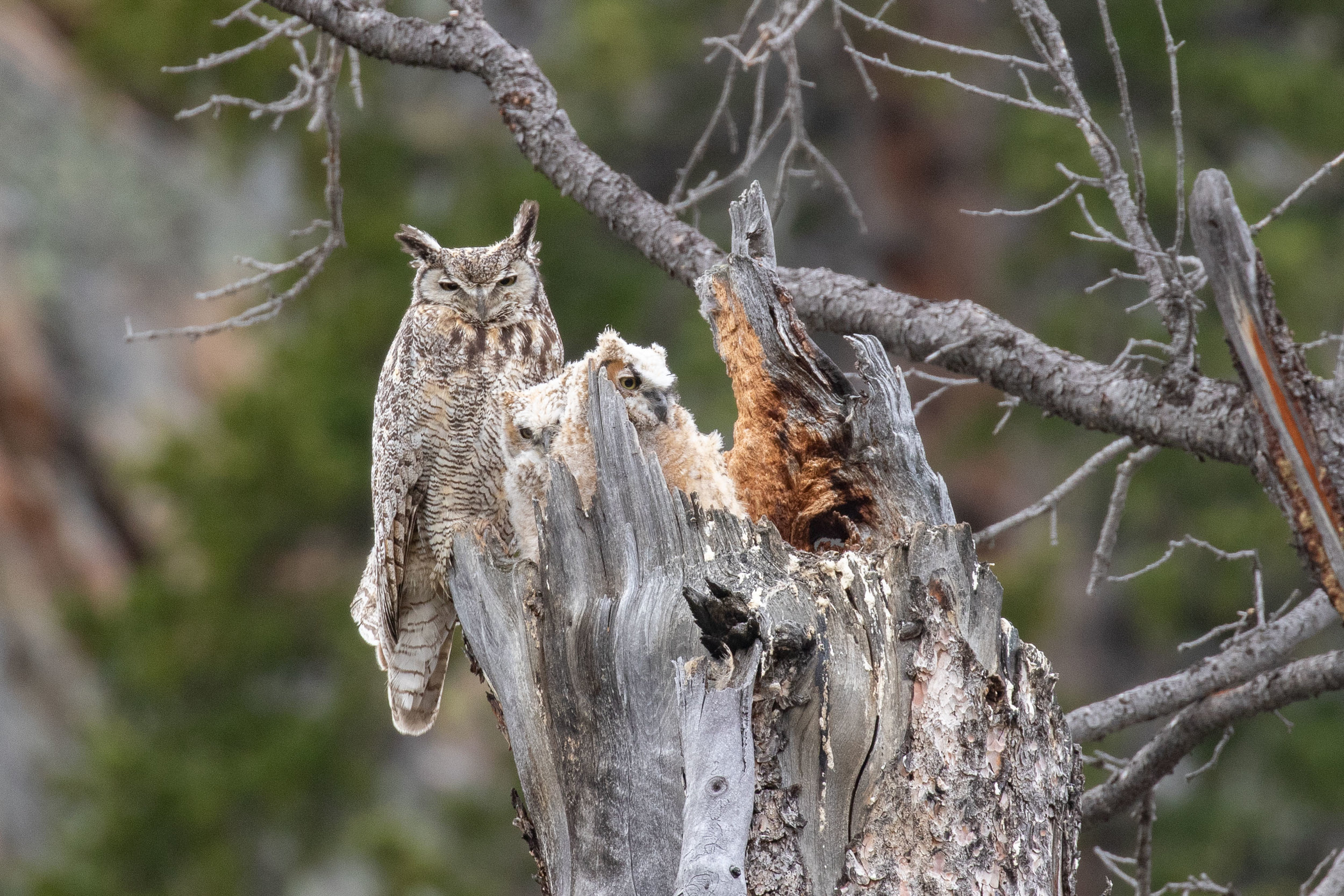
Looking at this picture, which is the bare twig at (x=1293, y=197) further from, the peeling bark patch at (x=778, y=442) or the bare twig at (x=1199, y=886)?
the bare twig at (x=1199, y=886)

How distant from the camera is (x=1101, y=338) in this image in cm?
881

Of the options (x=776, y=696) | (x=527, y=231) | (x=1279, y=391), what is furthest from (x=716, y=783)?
(x=527, y=231)

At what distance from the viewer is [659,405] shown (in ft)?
9.96

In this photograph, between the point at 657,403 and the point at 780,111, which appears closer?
the point at 657,403

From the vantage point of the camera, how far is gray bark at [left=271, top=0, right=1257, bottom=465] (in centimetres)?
300

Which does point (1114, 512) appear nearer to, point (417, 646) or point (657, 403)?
point (657, 403)

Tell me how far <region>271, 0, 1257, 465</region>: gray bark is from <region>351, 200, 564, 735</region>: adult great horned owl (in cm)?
47

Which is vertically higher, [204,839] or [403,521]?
[403,521]

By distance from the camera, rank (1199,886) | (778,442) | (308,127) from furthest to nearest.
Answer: (308,127) < (1199,886) < (778,442)

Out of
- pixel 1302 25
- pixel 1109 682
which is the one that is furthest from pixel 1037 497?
pixel 1302 25

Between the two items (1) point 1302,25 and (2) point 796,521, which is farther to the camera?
(1) point 1302,25

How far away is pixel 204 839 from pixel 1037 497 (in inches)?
229

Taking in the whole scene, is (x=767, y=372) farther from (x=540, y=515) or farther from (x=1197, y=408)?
(x=1197, y=408)

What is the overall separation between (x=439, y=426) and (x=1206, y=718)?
6.89 feet
